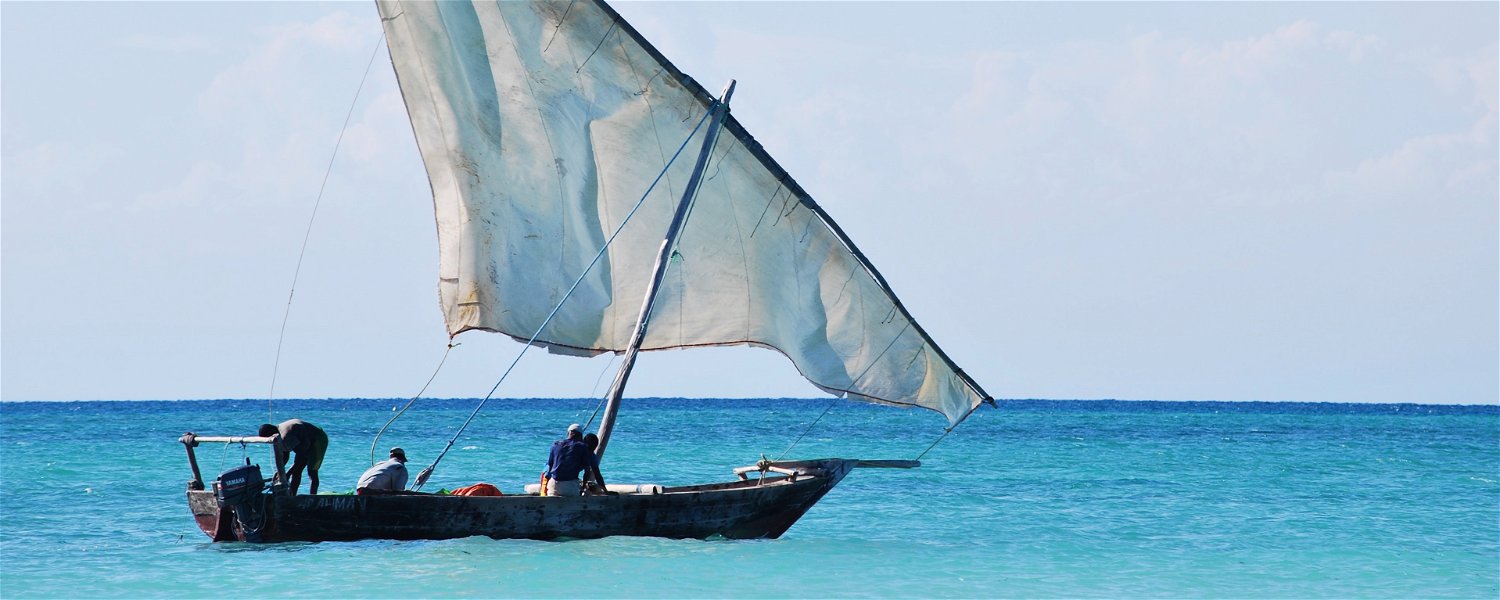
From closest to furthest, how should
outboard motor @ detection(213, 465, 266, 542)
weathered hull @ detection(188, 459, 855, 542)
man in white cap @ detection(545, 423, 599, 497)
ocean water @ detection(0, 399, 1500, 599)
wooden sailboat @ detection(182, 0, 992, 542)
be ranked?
ocean water @ detection(0, 399, 1500, 599), outboard motor @ detection(213, 465, 266, 542), weathered hull @ detection(188, 459, 855, 542), man in white cap @ detection(545, 423, 599, 497), wooden sailboat @ detection(182, 0, 992, 542)

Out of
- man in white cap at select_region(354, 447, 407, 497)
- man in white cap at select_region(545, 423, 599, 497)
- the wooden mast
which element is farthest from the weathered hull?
the wooden mast

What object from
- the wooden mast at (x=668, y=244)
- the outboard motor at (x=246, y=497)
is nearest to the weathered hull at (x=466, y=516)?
the outboard motor at (x=246, y=497)

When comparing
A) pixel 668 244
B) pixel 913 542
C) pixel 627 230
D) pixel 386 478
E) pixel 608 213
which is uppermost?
pixel 608 213

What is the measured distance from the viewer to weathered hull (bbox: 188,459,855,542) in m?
15.4

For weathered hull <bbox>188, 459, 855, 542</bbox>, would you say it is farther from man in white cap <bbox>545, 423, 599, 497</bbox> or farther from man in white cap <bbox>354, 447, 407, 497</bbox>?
man in white cap <bbox>354, 447, 407, 497</bbox>

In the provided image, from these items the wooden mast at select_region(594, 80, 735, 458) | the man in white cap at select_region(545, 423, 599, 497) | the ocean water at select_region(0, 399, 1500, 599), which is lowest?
the ocean water at select_region(0, 399, 1500, 599)

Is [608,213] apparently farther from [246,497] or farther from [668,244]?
[246,497]

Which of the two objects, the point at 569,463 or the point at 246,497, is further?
the point at 569,463

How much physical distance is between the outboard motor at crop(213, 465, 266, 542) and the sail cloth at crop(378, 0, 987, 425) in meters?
3.27

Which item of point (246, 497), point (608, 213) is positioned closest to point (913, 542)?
point (608, 213)

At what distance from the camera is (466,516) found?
15.7 metres

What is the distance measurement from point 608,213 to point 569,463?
128 inches

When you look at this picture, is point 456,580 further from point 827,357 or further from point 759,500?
point 827,357

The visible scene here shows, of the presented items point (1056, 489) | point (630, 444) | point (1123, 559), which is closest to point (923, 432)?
point (630, 444)
